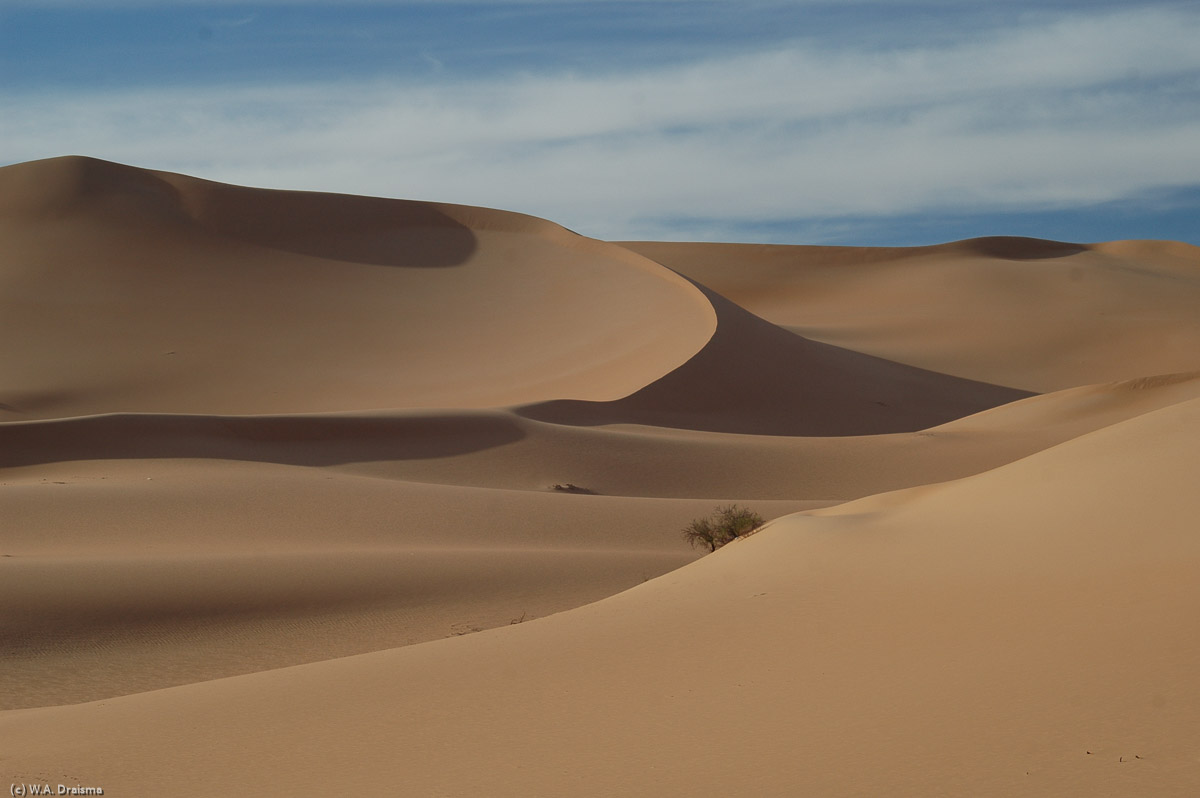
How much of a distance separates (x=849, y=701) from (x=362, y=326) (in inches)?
1314

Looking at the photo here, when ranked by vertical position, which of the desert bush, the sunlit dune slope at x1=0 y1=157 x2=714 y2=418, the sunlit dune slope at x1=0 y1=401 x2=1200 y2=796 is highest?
the sunlit dune slope at x1=0 y1=157 x2=714 y2=418

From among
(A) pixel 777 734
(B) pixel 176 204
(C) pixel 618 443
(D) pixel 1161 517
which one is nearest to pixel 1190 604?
(D) pixel 1161 517

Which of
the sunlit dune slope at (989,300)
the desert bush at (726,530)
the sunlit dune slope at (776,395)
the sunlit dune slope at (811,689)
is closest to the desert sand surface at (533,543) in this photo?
the sunlit dune slope at (811,689)

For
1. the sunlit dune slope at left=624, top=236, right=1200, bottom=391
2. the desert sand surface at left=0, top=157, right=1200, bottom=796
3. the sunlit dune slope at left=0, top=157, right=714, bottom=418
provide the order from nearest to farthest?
the desert sand surface at left=0, top=157, right=1200, bottom=796, the sunlit dune slope at left=0, top=157, right=714, bottom=418, the sunlit dune slope at left=624, top=236, right=1200, bottom=391

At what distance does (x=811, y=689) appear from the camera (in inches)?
205

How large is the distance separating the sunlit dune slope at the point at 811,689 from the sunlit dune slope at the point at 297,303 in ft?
70.9

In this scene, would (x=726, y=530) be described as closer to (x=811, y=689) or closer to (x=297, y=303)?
(x=811, y=689)

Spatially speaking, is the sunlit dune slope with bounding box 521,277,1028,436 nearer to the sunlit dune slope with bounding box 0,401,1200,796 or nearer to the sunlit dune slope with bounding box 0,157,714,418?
the sunlit dune slope with bounding box 0,157,714,418

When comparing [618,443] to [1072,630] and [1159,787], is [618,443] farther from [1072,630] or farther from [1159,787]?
[1159,787]

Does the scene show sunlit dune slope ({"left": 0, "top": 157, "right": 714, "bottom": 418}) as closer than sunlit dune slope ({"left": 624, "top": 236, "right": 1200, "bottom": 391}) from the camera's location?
Yes

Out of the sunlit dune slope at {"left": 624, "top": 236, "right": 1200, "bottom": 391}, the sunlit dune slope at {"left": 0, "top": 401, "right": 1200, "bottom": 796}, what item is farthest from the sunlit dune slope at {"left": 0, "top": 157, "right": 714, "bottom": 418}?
the sunlit dune slope at {"left": 0, "top": 401, "right": 1200, "bottom": 796}

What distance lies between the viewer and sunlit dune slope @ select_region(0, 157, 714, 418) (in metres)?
32.1

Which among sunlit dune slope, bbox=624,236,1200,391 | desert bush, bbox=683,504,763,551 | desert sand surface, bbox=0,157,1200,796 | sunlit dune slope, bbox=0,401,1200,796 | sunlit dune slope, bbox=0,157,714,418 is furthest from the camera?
sunlit dune slope, bbox=624,236,1200,391

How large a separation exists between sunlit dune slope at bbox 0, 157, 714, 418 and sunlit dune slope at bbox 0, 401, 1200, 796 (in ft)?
70.9
